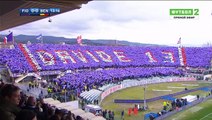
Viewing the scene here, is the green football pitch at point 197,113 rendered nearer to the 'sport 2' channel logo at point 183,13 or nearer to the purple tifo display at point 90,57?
the 'sport 2' channel logo at point 183,13

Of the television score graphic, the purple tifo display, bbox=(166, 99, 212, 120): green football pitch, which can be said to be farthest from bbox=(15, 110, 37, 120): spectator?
the purple tifo display

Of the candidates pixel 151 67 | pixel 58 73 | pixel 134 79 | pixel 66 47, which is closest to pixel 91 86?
pixel 58 73

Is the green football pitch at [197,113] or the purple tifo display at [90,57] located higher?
the purple tifo display at [90,57]

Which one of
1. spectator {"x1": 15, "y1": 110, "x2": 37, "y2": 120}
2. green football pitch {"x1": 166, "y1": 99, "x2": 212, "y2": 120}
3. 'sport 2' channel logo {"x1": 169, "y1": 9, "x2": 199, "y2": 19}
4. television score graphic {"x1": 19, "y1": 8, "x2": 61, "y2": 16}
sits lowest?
green football pitch {"x1": 166, "y1": 99, "x2": 212, "y2": 120}

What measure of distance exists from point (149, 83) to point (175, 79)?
25.0ft

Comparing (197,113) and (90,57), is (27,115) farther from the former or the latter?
(90,57)

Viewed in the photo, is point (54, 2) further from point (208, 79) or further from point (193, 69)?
point (193, 69)

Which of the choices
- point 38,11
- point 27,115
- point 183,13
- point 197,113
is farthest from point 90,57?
point 27,115

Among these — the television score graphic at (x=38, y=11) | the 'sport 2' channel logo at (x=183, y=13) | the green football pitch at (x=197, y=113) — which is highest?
the 'sport 2' channel logo at (x=183, y=13)

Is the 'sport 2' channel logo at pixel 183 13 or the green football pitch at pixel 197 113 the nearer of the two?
the green football pitch at pixel 197 113

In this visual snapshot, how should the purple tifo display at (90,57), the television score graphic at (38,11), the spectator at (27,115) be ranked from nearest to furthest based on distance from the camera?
the spectator at (27,115), the television score graphic at (38,11), the purple tifo display at (90,57)

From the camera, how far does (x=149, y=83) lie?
57656mm

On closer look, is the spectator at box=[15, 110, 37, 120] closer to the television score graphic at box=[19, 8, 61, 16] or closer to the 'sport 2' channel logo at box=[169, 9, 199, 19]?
the television score graphic at box=[19, 8, 61, 16]

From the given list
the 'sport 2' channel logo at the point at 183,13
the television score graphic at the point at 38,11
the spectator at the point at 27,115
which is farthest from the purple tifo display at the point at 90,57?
the spectator at the point at 27,115
